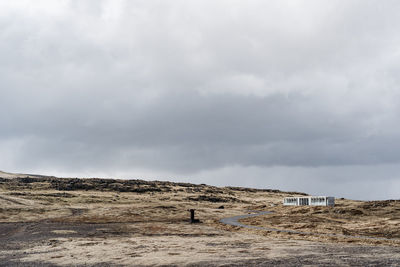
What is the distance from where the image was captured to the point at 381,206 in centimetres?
8462

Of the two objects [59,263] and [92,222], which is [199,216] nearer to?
[92,222]

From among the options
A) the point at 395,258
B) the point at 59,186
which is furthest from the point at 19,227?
the point at 59,186

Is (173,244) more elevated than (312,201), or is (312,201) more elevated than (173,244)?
(312,201)

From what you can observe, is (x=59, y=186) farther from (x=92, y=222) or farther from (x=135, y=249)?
(x=135, y=249)

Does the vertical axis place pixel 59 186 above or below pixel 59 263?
above

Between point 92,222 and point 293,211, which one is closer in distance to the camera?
point 92,222

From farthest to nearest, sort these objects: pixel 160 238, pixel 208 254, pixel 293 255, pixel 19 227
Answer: pixel 19 227, pixel 160 238, pixel 208 254, pixel 293 255

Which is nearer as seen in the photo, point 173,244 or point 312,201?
point 173,244

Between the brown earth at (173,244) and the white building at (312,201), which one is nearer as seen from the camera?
the brown earth at (173,244)

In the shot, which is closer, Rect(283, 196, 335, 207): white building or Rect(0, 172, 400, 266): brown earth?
Rect(0, 172, 400, 266): brown earth

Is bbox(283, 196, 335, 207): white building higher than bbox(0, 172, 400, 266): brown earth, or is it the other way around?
bbox(283, 196, 335, 207): white building

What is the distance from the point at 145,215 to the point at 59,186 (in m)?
75.2

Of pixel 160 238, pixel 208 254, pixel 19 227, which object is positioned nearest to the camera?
pixel 208 254

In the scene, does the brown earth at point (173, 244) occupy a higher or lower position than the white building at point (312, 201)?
lower
